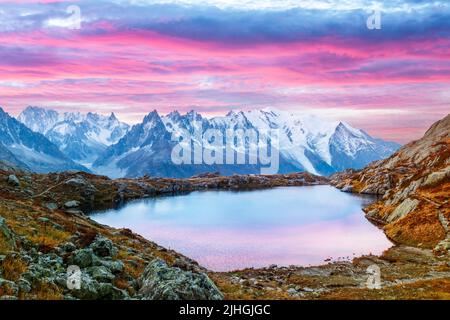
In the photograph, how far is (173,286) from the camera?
23.9m

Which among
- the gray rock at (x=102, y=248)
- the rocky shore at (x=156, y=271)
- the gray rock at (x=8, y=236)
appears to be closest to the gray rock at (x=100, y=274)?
the rocky shore at (x=156, y=271)

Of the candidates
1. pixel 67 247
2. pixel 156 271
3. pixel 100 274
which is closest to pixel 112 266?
pixel 100 274

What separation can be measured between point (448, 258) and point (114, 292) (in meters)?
64.3

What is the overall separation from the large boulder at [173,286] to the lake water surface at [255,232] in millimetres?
44782

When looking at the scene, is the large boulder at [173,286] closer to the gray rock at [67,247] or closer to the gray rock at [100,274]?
the gray rock at [100,274]

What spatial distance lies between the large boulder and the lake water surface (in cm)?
4478

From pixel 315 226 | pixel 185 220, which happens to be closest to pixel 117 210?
pixel 185 220

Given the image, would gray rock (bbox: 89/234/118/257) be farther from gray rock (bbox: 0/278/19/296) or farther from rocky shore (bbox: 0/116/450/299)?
gray rock (bbox: 0/278/19/296)

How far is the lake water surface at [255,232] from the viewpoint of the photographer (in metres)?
82.8

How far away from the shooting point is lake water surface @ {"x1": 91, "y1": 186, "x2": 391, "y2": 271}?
271ft
